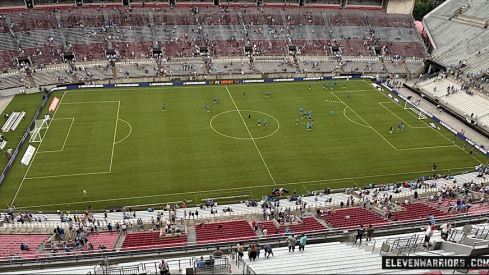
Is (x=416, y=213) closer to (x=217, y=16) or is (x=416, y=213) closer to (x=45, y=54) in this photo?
(x=217, y=16)

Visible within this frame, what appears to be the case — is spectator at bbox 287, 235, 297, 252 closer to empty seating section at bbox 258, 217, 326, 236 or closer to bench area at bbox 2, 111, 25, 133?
empty seating section at bbox 258, 217, 326, 236

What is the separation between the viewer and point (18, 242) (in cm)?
2789

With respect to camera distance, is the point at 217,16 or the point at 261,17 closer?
the point at 217,16

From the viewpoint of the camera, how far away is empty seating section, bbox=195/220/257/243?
91.0ft

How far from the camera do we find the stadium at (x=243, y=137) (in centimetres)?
2192

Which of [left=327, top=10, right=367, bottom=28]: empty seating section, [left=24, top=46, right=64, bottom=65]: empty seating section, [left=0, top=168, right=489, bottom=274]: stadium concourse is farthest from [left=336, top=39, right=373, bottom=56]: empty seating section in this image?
[left=24, top=46, right=64, bottom=65]: empty seating section

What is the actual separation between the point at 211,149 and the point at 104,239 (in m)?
19.4

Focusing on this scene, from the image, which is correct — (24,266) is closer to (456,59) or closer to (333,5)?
(456,59)

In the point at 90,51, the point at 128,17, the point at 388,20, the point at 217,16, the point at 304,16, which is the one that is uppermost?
the point at 304,16

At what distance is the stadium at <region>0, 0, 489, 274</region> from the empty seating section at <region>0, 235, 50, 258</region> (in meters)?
0.26

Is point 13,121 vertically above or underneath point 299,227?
above

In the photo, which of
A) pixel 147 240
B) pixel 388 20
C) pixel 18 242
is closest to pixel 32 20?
pixel 18 242

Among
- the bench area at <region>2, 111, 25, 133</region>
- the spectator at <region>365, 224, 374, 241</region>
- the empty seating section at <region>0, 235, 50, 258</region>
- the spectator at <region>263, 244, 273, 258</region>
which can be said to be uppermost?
the spectator at <region>263, 244, 273, 258</region>

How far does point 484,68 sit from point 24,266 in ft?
234
